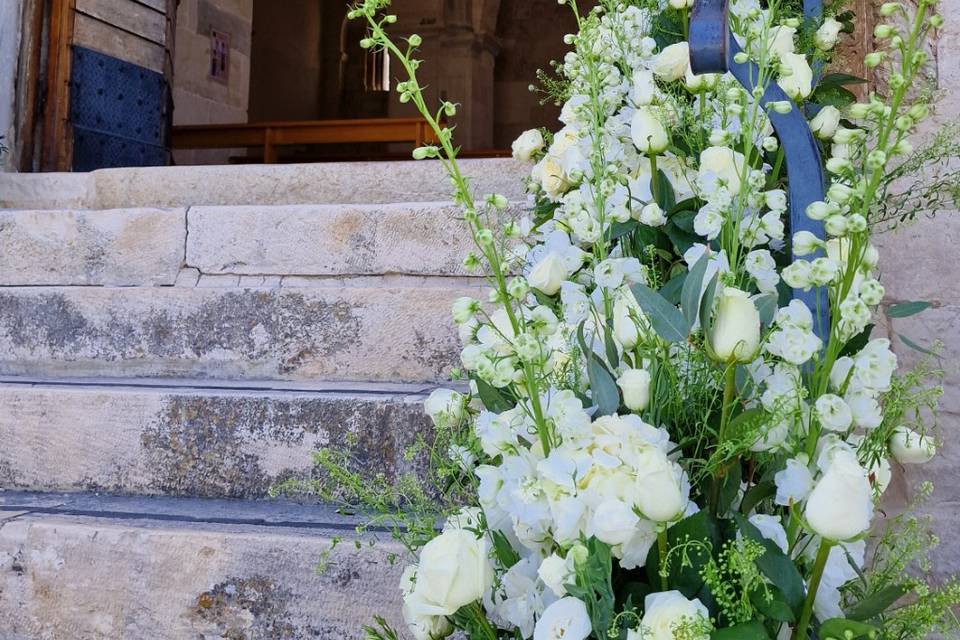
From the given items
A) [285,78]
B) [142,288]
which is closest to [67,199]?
[142,288]

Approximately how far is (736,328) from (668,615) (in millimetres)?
193

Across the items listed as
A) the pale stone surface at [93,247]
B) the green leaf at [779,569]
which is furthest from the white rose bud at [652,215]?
the pale stone surface at [93,247]

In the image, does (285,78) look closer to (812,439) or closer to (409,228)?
(409,228)

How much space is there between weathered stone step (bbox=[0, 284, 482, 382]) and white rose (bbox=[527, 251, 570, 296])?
2.90ft

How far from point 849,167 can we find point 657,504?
0.29m

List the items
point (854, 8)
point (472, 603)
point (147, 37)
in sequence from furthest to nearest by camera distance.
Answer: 1. point (147, 37)
2. point (854, 8)
3. point (472, 603)

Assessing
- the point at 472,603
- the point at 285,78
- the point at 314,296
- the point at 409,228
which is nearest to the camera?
the point at 472,603

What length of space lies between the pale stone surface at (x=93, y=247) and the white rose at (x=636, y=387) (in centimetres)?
161

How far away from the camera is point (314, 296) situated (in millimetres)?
1778

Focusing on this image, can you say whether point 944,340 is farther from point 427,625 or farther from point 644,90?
point 427,625

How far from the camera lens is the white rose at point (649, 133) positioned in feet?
2.68

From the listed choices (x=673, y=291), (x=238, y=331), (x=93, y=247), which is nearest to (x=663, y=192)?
(x=673, y=291)

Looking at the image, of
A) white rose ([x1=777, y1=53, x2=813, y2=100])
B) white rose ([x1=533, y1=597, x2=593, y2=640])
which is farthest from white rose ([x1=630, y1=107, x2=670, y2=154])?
white rose ([x1=533, y1=597, x2=593, y2=640])

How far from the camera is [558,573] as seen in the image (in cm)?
59
